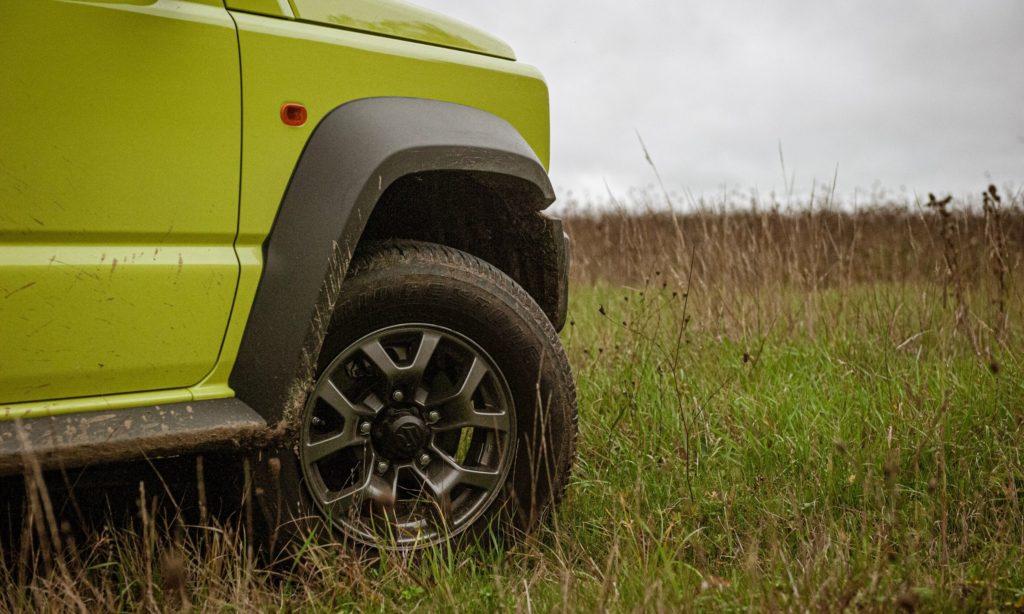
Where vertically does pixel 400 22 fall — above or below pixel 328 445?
above

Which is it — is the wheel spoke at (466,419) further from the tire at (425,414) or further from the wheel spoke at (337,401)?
the wheel spoke at (337,401)

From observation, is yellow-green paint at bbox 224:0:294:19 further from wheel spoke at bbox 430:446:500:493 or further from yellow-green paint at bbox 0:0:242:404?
wheel spoke at bbox 430:446:500:493

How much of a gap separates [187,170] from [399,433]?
86 cm

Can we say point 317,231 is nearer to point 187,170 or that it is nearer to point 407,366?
point 187,170

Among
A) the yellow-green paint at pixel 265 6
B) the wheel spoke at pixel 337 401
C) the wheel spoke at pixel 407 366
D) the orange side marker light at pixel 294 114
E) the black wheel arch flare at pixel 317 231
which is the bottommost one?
the wheel spoke at pixel 337 401

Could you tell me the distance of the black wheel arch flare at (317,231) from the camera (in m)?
1.96

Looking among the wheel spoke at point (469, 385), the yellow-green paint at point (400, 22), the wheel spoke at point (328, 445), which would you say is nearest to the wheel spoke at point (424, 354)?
the wheel spoke at point (469, 385)

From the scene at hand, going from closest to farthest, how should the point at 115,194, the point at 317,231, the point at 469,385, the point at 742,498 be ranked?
the point at 115,194, the point at 317,231, the point at 469,385, the point at 742,498

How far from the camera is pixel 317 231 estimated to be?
1978mm

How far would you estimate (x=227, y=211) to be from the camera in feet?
6.30

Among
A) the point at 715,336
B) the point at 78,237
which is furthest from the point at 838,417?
the point at 78,237

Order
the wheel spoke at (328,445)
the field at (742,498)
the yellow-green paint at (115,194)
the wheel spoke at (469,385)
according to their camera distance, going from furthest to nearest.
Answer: the wheel spoke at (469,385) < the wheel spoke at (328,445) < the field at (742,498) < the yellow-green paint at (115,194)

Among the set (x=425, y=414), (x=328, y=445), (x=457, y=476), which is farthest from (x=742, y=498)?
(x=328, y=445)

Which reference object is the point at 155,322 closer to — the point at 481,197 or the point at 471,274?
the point at 471,274
